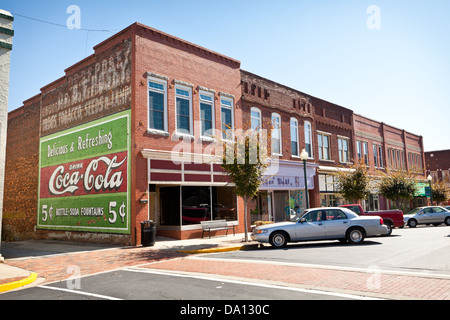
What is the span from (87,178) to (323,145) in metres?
18.4

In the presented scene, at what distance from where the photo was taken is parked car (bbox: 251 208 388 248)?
538 inches

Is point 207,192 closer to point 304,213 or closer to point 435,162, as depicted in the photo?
point 304,213

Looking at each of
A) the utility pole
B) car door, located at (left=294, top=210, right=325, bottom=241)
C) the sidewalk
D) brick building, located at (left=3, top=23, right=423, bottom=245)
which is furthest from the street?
brick building, located at (left=3, top=23, right=423, bottom=245)

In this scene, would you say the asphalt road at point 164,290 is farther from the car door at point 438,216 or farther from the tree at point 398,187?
the tree at point 398,187

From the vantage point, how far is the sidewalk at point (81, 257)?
9638mm

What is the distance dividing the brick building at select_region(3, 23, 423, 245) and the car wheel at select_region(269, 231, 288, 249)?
156 inches

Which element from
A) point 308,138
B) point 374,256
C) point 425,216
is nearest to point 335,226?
point 374,256

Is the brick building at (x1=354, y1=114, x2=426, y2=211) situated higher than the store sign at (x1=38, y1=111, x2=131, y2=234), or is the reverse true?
the brick building at (x1=354, y1=114, x2=426, y2=211)

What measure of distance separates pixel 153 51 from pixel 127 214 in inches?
318

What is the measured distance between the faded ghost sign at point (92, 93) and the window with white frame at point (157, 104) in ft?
3.46

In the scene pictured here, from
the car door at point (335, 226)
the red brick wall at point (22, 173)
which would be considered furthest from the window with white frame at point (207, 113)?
the red brick wall at point (22, 173)

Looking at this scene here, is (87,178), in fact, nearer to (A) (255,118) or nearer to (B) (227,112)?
(B) (227,112)

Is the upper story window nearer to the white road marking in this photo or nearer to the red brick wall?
the red brick wall

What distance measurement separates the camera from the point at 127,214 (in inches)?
635
